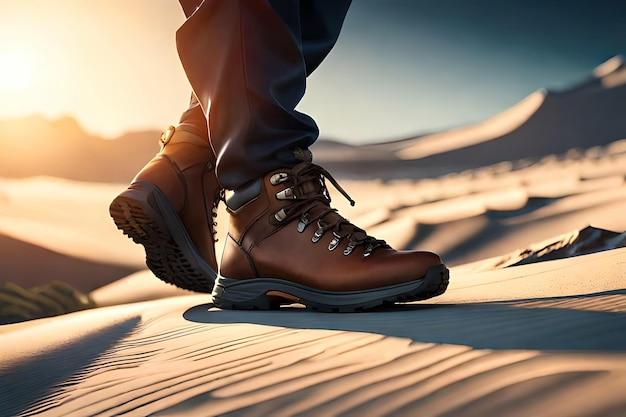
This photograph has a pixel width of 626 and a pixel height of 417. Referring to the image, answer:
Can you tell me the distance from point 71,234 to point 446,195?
293cm

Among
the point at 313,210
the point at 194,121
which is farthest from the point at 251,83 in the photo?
the point at 194,121

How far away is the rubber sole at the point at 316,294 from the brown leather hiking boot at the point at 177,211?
201mm

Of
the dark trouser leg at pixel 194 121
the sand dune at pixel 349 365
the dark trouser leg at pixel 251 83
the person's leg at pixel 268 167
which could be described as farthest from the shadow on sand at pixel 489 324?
the dark trouser leg at pixel 194 121

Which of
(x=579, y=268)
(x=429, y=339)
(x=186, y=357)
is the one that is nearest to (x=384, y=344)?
(x=429, y=339)

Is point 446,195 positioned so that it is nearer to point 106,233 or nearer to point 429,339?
point 106,233

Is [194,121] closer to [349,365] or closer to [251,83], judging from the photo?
[251,83]

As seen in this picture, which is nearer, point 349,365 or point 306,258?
point 349,365

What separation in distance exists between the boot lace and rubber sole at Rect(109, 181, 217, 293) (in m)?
0.35

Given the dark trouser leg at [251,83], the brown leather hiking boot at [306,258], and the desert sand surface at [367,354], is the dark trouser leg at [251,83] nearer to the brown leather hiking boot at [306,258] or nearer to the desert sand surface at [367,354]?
the brown leather hiking boot at [306,258]

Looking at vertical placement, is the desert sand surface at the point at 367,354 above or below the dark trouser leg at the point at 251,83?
below

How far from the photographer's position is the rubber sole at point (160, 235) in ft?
4.66

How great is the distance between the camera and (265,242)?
126cm

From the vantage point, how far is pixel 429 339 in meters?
0.70

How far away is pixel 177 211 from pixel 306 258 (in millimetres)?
455
